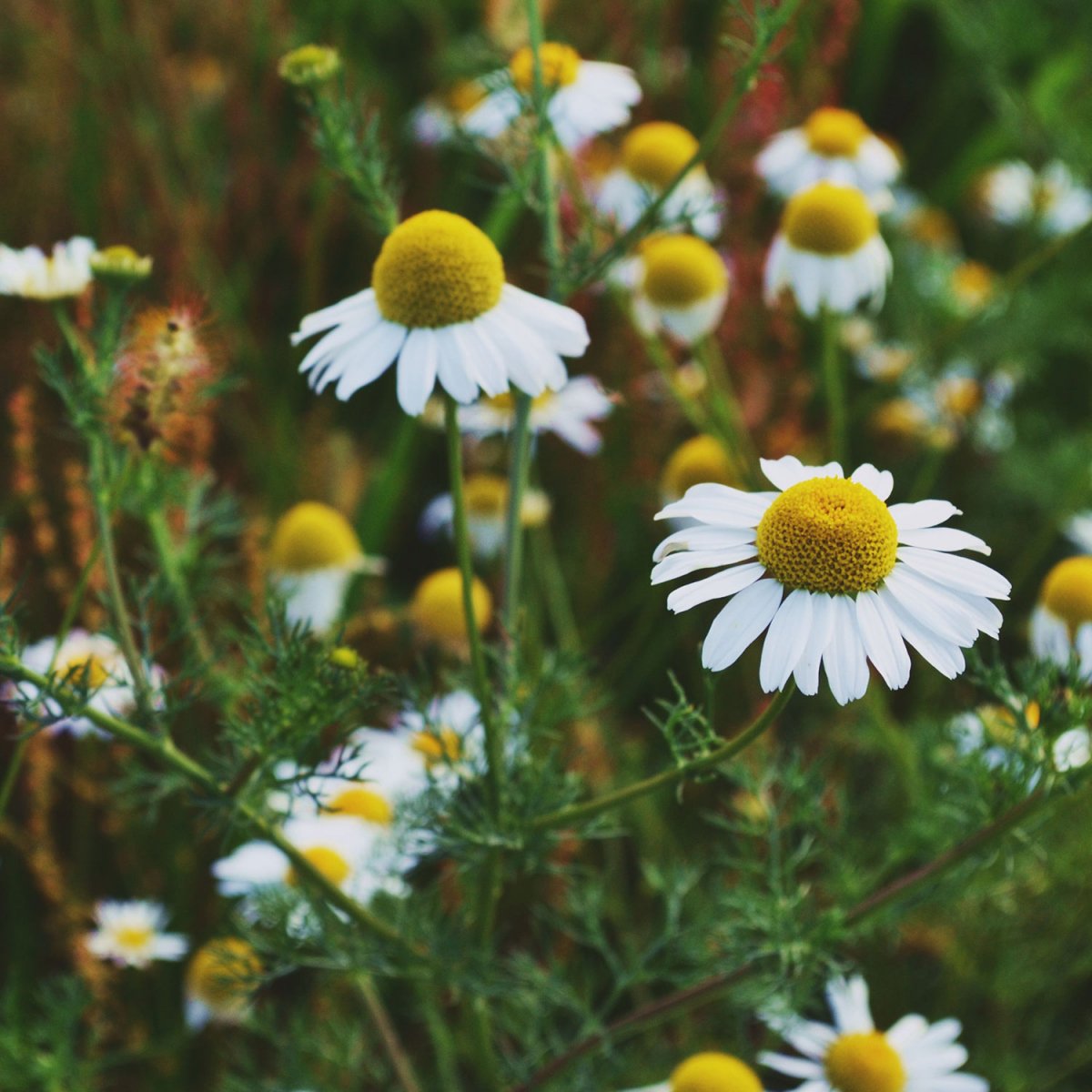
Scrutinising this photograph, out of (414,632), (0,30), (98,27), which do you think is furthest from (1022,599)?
(0,30)

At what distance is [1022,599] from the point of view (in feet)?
6.17

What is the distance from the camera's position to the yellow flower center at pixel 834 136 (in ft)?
5.29

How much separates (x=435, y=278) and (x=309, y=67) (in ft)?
0.74

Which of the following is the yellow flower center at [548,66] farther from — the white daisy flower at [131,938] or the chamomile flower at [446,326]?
the white daisy flower at [131,938]

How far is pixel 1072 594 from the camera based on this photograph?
1195 millimetres

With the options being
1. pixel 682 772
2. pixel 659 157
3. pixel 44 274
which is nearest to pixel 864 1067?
pixel 682 772

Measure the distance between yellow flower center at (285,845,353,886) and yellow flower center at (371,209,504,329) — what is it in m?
0.52

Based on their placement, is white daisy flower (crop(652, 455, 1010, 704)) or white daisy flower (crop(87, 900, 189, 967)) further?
white daisy flower (crop(87, 900, 189, 967))

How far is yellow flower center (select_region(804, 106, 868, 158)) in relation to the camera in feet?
5.29

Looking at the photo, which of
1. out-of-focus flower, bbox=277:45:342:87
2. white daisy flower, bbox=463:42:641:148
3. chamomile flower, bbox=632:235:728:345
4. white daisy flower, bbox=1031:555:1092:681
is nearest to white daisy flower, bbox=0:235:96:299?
out-of-focus flower, bbox=277:45:342:87

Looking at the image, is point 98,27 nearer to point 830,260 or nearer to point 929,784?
point 830,260

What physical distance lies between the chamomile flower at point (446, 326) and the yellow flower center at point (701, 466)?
61 centimetres

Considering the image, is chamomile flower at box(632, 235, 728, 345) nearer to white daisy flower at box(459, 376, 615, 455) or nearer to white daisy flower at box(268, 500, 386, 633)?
white daisy flower at box(459, 376, 615, 455)

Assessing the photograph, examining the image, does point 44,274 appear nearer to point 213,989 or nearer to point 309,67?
point 309,67
